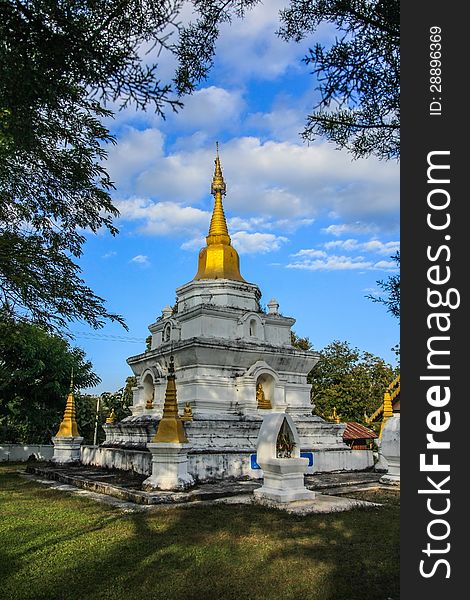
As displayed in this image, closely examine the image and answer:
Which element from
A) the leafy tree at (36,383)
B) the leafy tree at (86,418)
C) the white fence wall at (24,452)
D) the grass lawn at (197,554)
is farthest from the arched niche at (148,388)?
the leafy tree at (86,418)

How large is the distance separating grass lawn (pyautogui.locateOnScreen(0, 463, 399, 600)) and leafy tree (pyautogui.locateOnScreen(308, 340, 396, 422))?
22249mm

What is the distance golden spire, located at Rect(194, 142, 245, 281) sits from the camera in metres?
20.6

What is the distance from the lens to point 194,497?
9672mm

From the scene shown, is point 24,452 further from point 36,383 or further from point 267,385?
point 267,385

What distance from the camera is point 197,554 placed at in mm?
5668

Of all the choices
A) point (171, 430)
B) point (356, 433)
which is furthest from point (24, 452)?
point (356, 433)

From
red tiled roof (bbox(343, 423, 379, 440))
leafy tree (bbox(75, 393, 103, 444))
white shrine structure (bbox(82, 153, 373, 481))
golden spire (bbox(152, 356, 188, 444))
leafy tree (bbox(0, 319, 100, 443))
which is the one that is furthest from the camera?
leafy tree (bbox(75, 393, 103, 444))

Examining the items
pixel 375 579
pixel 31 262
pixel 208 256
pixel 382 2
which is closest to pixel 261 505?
pixel 375 579

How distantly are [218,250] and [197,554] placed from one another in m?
16.2

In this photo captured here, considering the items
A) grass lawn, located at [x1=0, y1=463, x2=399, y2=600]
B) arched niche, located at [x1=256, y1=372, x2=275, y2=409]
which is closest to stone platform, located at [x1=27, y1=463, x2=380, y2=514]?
grass lawn, located at [x1=0, y1=463, x2=399, y2=600]

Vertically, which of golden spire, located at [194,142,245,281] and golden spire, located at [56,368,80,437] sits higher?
golden spire, located at [194,142,245,281]

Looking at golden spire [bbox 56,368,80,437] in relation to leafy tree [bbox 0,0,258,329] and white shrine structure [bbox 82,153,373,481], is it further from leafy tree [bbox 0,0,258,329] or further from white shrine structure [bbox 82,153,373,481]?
leafy tree [bbox 0,0,258,329]

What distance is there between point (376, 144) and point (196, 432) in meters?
9.68

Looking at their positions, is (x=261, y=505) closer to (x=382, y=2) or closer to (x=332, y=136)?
(x=332, y=136)
